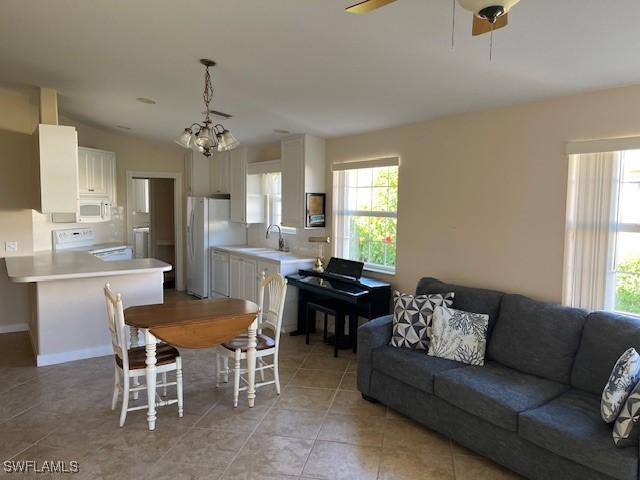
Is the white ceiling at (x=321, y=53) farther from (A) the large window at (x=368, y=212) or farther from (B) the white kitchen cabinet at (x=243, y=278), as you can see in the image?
(B) the white kitchen cabinet at (x=243, y=278)

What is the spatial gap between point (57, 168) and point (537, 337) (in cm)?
437

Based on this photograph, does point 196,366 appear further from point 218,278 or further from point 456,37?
point 456,37

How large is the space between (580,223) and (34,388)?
4239mm

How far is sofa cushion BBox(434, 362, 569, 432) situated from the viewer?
2.40m

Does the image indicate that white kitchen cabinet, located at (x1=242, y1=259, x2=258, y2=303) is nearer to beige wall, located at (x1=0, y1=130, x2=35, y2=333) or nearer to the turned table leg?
beige wall, located at (x1=0, y1=130, x2=35, y2=333)

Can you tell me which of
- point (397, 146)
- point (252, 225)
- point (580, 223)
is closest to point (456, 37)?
point (580, 223)

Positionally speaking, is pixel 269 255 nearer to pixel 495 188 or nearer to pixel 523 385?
pixel 495 188

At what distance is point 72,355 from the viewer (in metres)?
4.09

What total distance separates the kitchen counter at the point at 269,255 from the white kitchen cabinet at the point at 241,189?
1.49ft

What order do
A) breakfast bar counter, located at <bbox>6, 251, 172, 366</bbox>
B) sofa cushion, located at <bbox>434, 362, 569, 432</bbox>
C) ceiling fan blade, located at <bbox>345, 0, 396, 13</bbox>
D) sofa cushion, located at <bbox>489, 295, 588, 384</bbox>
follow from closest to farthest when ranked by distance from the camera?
ceiling fan blade, located at <bbox>345, 0, 396, 13</bbox> → sofa cushion, located at <bbox>434, 362, 569, 432</bbox> → sofa cushion, located at <bbox>489, 295, 588, 384</bbox> → breakfast bar counter, located at <bbox>6, 251, 172, 366</bbox>

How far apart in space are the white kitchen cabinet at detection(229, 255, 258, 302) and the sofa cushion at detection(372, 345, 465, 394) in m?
2.63

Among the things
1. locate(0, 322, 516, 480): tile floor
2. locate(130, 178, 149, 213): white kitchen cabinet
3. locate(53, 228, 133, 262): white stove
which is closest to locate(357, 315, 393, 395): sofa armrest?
locate(0, 322, 516, 480): tile floor

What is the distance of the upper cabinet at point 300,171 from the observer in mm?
4973

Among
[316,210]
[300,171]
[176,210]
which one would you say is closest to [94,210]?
[176,210]
